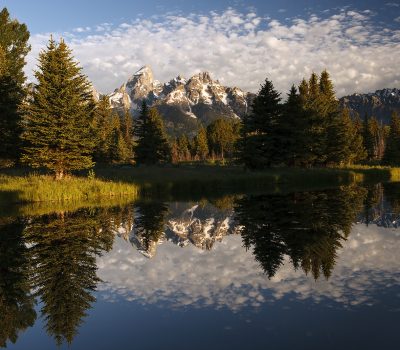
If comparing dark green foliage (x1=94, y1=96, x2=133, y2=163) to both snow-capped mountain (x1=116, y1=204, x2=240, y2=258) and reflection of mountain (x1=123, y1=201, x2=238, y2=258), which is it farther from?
snow-capped mountain (x1=116, y1=204, x2=240, y2=258)

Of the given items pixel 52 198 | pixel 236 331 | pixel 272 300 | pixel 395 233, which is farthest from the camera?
pixel 52 198

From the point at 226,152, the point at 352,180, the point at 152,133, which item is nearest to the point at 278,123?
the point at 352,180

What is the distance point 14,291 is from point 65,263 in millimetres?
2180

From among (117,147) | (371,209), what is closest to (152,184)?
(371,209)

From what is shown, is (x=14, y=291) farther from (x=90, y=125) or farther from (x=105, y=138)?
(x=105, y=138)

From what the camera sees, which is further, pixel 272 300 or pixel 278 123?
pixel 278 123

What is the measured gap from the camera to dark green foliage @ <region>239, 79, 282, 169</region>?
44.8m

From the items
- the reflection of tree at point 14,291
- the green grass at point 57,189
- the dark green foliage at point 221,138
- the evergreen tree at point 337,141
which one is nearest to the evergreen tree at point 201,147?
the dark green foliage at point 221,138

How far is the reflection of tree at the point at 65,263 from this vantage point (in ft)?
26.9

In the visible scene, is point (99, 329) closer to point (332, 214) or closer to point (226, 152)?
point (332, 214)

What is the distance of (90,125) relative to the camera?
3434 cm

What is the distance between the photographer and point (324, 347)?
21.0 feet

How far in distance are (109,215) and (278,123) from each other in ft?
97.7

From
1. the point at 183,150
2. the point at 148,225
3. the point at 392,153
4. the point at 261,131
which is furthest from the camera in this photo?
the point at 183,150
